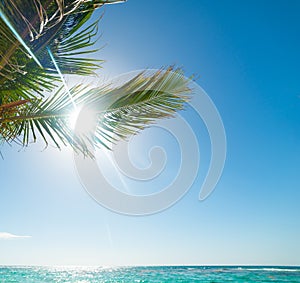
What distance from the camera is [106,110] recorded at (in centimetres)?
295

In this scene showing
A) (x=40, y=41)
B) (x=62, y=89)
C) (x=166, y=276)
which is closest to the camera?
(x=40, y=41)

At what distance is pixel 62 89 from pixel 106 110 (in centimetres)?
40

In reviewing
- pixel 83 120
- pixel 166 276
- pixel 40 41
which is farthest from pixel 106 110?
pixel 166 276

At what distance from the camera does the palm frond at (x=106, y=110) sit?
2812 mm

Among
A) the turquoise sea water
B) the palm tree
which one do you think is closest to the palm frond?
the palm tree

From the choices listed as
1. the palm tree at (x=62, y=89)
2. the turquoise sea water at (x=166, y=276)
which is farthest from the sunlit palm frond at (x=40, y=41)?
the turquoise sea water at (x=166, y=276)

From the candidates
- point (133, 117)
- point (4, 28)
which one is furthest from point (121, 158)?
point (4, 28)

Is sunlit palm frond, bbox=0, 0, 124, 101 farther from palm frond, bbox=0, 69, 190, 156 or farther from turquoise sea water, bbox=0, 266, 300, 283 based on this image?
turquoise sea water, bbox=0, 266, 300, 283

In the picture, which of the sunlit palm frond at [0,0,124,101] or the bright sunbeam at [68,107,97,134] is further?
the bright sunbeam at [68,107,97,134]

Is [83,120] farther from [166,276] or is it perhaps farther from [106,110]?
[166,276]

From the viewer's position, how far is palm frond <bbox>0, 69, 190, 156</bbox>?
9.23ft

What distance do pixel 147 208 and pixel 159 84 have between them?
2.16 meters

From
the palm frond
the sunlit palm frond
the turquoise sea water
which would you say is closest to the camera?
Answer: the sunlit palm frond

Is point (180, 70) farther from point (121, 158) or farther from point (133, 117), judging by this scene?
point (121, 158)
